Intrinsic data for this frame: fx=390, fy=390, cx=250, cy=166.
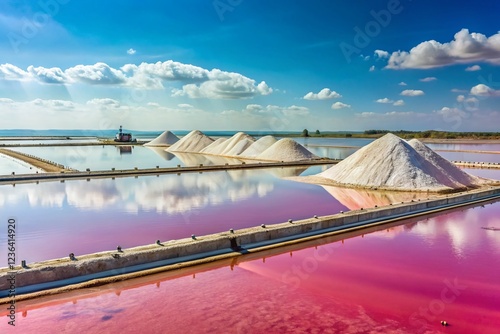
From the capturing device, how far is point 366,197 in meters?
15.4

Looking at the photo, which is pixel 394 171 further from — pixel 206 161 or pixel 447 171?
pixel 206 161

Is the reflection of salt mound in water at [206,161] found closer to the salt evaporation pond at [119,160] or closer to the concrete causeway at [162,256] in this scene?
the salt evaporation pond at [119,160]

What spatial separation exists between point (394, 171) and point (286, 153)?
14.6 meters

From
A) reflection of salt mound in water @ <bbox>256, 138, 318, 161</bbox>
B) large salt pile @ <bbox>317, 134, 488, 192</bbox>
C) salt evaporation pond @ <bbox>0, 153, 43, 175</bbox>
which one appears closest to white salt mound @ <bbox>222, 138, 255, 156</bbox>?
reflection of salt mound in water @ <bbox>256, 138, 318, 161</bbox>

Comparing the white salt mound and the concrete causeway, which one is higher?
the white salt mound

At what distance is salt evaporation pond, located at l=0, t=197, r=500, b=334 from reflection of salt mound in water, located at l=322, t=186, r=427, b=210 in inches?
207

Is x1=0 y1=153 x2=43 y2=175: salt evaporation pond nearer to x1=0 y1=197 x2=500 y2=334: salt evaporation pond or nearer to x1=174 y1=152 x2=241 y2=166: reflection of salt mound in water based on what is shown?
x1=174 y1=152 x2=241 y2=166: reflection of salt mound in water

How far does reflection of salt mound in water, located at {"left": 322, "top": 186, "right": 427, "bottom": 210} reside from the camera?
14.0 meters

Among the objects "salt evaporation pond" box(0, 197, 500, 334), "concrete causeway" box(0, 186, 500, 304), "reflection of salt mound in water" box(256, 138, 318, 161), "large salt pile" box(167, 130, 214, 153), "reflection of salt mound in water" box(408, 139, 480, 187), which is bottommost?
"salt evaporation pond" box(0, 197, 500, 334)

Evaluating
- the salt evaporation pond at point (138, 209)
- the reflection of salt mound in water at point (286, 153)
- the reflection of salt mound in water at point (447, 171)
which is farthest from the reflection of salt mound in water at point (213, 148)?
the reflection of salt mound in water at point (447, 171)

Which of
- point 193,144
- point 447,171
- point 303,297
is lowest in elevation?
point 303,297

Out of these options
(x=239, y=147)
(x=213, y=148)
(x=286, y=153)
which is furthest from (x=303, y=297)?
(x=213, y=148)

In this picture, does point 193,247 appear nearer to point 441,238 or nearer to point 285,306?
point 285,306

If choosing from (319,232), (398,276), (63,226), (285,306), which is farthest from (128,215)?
(398,276)
